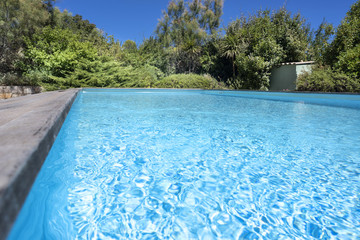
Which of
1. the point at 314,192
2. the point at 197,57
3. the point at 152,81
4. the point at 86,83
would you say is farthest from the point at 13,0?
the point at 314,192

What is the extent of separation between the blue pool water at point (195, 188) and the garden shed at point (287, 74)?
1240 centimetres

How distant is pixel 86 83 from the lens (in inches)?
492

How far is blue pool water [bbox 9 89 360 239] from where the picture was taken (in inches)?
46.6

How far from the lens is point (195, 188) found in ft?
5.31

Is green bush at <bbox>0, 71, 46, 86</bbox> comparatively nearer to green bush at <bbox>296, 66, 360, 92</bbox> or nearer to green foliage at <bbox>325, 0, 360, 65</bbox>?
green bush at <bbox>296, 66, 360, 92</bbox>

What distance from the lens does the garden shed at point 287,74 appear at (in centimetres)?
1383

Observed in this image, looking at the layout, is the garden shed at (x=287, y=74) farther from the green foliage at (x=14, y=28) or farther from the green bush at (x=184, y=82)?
the green foliage at (x=14, y=28)

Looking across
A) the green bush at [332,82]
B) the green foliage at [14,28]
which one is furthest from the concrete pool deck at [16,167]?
the green foliage at [14,28]

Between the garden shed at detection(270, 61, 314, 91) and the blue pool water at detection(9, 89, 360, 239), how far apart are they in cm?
1240

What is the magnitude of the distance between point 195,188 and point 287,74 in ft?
49.7

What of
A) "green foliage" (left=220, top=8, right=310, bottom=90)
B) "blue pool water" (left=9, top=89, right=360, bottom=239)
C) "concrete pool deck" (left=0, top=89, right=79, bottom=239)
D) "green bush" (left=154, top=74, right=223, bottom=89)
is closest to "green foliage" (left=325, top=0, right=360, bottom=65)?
"green foliage" (left=220, top=8, right=310, bottom=90)

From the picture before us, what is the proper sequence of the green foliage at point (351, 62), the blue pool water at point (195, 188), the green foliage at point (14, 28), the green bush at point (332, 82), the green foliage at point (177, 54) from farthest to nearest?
the green foliage at point (14, 28)
the green foliage at point (177, 54)
the green foliage at point (351, 62)
the green bush at point (332, 82)
the blue pool water at point (195, 188)

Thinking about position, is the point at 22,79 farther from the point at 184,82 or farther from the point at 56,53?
the point at 184,82

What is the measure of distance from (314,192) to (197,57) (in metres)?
20.9
